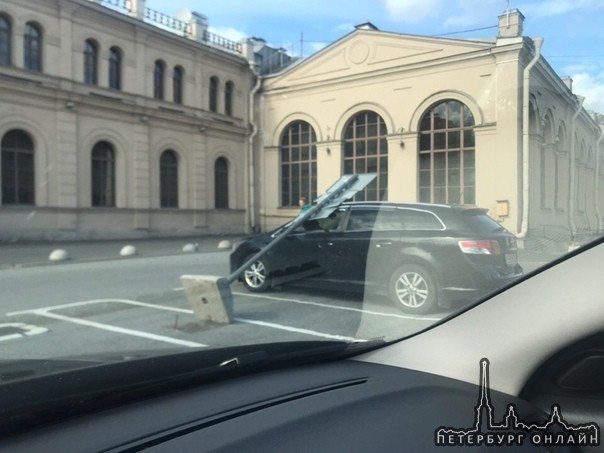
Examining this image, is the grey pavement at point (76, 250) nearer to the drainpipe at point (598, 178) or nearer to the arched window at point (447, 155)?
the arched window at point (447, 155)

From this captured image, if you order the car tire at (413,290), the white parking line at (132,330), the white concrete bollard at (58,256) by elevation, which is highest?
the car tire at (413,290)

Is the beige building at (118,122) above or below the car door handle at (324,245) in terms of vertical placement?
above

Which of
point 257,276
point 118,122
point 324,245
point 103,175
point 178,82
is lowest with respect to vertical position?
point 257,276

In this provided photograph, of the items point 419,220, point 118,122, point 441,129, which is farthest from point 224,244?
point 441,129

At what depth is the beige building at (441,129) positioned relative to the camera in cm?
225

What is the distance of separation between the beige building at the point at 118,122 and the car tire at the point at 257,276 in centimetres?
112

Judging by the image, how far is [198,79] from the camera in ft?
15.9

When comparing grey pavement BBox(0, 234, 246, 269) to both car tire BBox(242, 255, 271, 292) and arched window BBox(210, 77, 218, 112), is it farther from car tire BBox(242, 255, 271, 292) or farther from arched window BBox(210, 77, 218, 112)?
arched window BBox(210, 77, 218, 112)

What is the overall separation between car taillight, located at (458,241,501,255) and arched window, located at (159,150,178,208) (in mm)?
3539

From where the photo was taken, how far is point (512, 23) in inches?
88.0

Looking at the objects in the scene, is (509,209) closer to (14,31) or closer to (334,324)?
(334,324)

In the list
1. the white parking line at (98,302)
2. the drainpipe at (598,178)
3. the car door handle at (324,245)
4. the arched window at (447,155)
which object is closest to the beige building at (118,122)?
the white parking line at (98,302)

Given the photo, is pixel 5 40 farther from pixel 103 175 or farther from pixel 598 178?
pixel 598 178

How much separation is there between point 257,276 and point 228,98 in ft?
9.67
